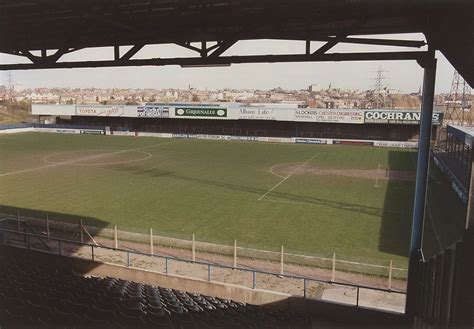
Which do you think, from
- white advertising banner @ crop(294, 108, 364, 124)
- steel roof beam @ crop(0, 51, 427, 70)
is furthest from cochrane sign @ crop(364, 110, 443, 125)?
steel roof beam @ crop(0, 51, 427, 70)

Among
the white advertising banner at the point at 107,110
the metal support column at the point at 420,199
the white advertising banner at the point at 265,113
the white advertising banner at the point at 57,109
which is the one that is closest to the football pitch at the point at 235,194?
the metal support column at the point at 420,199

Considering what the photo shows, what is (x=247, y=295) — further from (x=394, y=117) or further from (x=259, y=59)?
(x=394, y=117)

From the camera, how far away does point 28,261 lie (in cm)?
1261

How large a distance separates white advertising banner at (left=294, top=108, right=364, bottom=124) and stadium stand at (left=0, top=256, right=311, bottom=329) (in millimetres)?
44681

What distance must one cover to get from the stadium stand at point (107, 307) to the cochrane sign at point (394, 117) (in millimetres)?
44140

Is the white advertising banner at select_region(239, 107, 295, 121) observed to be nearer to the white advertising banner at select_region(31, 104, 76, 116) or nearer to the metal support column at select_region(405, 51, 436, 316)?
the white advertising banner at select_region(31, 104, 76, 116)

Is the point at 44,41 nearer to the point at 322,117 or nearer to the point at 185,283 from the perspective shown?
the point at 185,283

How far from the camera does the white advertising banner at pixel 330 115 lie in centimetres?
5178

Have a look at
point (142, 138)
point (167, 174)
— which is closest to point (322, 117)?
point (142, 138)

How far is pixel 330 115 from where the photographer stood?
53094mm

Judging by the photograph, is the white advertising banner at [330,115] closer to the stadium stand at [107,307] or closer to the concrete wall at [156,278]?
the concrete wall at [156,278]

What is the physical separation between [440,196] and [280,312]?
780 inches

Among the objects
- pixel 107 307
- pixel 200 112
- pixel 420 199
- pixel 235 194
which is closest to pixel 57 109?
pixel 200 112

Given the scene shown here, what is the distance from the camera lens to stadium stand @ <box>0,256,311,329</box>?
7320 mm
